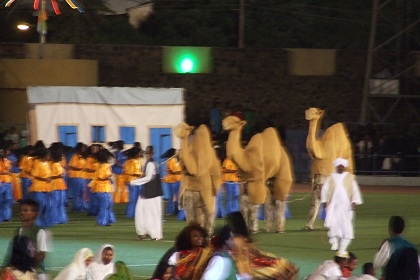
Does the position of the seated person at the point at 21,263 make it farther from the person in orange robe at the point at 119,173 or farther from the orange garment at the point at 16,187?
the orange garment at the point at 16,187

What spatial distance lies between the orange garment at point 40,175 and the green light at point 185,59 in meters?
19.1

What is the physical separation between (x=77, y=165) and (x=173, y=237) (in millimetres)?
5539

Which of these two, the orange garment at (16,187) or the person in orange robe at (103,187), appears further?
the orange garment at (16,187)

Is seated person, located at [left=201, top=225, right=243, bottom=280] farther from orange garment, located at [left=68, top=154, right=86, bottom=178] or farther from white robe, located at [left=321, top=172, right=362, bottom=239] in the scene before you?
orange garment, located at [left=68, top=154, right=86, bottom=178]

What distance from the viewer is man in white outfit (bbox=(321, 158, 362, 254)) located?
19.8 meters

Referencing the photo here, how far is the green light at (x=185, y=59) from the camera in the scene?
43562mm

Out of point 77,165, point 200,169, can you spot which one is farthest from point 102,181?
point 200,169

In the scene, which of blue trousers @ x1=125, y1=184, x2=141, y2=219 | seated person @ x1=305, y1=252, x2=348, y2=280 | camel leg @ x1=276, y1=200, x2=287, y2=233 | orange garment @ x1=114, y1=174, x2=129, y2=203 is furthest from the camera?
orange garment @ x1=114, y1=174, x2=129, y2=203

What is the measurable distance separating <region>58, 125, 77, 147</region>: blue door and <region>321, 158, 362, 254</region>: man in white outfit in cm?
943

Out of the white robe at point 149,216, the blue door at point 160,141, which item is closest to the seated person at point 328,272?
the white robe at point 149,216

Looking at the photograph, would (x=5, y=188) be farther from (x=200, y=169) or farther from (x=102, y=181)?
(x=200, y=169)

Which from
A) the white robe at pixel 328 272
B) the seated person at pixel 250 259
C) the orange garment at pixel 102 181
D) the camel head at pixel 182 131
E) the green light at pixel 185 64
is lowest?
the white robe at pixel 328 272

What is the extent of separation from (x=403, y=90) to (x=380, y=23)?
6.62 meters

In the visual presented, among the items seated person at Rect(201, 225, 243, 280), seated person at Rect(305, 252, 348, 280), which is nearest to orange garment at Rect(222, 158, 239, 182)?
seated person at Rect(305, 252, 348, 280)
